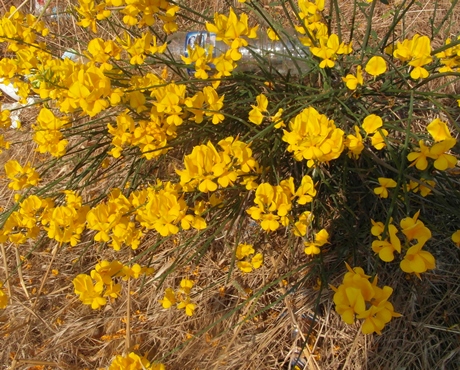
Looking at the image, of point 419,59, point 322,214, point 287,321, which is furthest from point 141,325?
point 419,59

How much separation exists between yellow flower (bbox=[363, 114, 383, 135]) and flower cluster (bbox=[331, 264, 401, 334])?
20.7 inches

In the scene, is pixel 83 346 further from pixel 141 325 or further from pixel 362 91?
pixel 362 91

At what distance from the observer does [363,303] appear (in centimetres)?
81

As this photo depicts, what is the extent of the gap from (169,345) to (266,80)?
4.60 ft

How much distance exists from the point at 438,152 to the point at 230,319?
4.38 feet

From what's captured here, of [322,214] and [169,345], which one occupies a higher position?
[322,214]

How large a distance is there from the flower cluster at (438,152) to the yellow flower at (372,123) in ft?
0.47

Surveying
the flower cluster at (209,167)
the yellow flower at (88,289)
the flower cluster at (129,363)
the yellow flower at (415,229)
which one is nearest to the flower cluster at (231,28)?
the flower cluster at (209,167)

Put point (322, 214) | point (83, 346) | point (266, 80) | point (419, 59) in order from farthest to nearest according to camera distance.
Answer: point (83, 346) < point (322, 214) < point (266, 80) < point (419, 59)

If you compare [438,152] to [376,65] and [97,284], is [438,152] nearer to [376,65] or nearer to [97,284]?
[376,65]

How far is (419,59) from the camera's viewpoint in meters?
→ 1.18

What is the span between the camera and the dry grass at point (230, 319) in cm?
181

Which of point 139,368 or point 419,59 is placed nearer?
point 419,59

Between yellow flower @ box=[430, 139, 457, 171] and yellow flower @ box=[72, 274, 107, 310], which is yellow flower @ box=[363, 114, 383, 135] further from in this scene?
yellow flower @ box=[72, 274, 107, 310]
